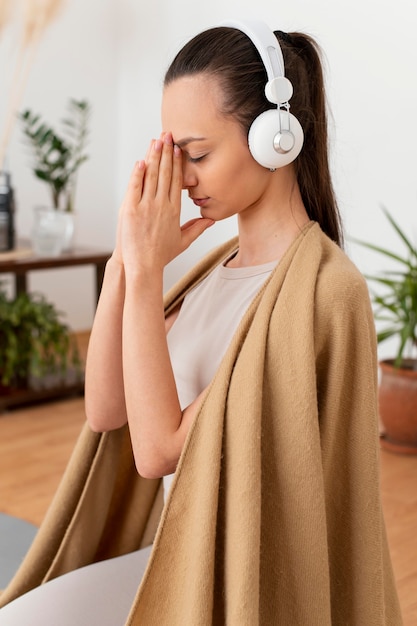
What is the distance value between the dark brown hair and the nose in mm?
76

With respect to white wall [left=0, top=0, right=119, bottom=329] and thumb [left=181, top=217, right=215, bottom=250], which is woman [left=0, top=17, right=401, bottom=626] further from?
white wall [left=0, top=0, right=119, bottom=329]

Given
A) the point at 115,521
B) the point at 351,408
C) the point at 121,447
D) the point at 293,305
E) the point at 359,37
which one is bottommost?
the point at 115,521

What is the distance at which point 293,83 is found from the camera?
3.24 feet

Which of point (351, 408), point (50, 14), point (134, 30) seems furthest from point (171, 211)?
point (134, 30)

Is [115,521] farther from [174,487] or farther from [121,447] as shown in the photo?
[174,487]

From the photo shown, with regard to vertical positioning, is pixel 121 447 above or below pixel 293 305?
below

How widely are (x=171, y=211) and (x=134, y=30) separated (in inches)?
143

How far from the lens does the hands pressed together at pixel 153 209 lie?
0.97m

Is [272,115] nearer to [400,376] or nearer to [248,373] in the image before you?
[248,373]

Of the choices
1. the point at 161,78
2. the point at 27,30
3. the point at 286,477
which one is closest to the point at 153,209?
the point at 286,477

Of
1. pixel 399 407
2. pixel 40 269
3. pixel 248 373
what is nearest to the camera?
pixel 248 373

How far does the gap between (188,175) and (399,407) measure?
209 cm

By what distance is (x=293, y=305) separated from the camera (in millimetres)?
892

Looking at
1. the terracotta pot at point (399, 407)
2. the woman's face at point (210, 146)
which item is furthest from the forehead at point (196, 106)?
the terracotta pot at point (399, 407)
